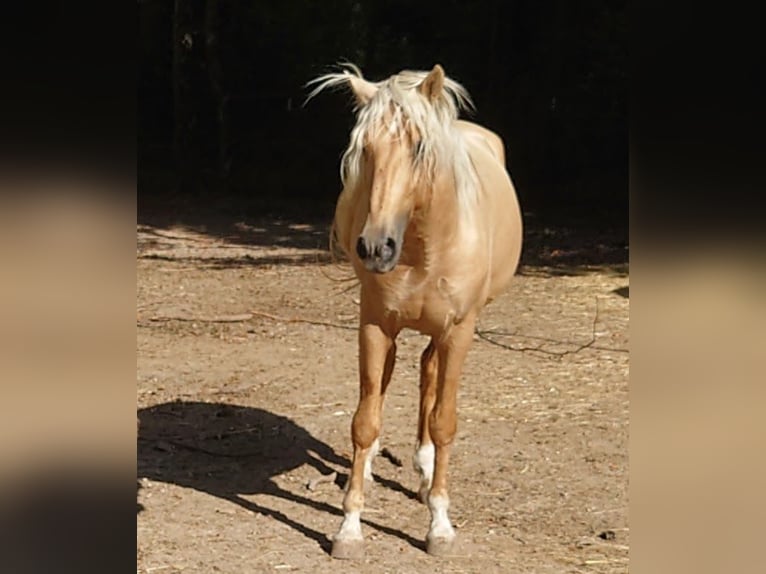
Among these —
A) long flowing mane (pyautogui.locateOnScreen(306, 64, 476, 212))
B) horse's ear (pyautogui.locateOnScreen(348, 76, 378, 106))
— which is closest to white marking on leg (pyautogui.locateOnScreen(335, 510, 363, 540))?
long flowing mane (pyautogui.locateOnScreen(306, 64, 476, 212))

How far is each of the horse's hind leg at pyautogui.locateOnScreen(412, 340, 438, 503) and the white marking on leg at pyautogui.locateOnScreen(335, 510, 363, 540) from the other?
56cm

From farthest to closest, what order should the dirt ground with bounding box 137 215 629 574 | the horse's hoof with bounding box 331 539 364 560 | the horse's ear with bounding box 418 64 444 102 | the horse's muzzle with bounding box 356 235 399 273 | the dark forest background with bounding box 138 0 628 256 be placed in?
the dark forest background with bounding box 138 0 628 256 → the dirt ground with bounding box 137 215 629 574 → the horse's hoof with bounding box 331 539 364 560 → the horse's ear with bounding box 418 64 444 102 → the horse's muzzle with bounding box 356 235 399 273

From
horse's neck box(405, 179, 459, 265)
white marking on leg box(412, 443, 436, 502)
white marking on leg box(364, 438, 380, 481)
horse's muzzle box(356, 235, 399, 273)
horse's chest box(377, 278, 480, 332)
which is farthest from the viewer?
white marking on leg box(364, 438, 380, 481)

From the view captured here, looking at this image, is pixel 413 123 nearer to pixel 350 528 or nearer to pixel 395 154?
pixel 395 154

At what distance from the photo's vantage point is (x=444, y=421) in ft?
12.7

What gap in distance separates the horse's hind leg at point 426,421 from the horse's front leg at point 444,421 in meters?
0.38

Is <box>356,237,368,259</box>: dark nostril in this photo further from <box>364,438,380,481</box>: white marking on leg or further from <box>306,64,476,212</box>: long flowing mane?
<box>364,438,380,481</box>: white marking on leg

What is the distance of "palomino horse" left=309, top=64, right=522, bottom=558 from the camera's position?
318cm

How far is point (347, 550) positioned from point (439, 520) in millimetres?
368

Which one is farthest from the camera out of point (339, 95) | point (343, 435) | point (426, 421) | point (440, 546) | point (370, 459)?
point (339, 95)

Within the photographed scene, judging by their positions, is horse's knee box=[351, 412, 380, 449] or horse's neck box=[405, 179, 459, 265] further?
horse's knee box=[351, 412, 380, 449]

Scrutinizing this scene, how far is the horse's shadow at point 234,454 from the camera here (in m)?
4.32

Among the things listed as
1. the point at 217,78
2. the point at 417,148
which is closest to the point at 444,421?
the point at 417,148
